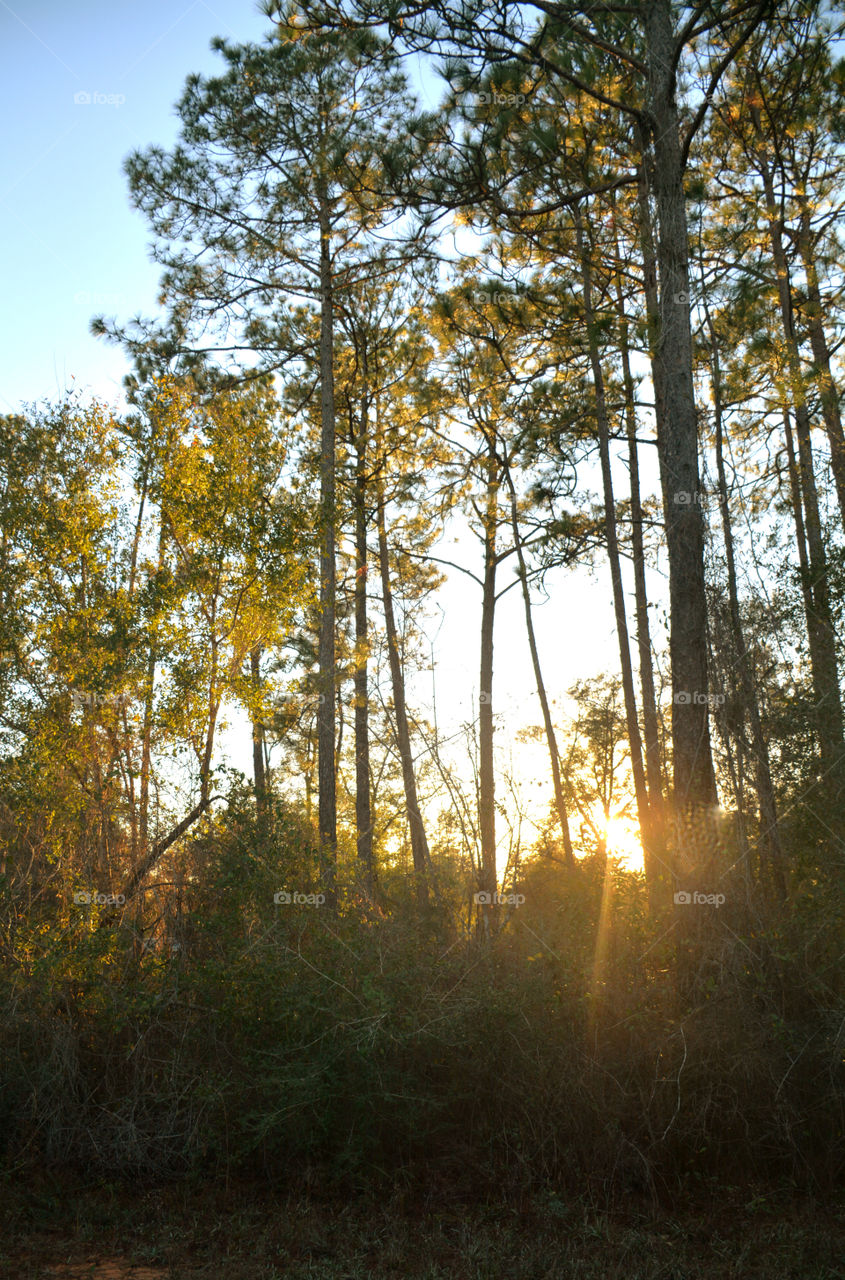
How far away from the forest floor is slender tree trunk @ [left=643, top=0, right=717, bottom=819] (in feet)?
9.11

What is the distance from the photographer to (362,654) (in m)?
15.8

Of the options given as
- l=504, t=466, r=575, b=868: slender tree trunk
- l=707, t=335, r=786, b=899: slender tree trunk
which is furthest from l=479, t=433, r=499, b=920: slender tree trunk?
l=707, t=335, r=786, b=899: slender tree trunk

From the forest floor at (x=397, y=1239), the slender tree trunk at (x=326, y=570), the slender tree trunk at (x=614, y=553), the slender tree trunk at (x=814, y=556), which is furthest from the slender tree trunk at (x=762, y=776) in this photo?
the slender tree trunk at (x=326, y=570)

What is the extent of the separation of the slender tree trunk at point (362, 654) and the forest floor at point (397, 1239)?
6789mm

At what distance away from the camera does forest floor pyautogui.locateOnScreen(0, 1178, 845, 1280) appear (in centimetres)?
537

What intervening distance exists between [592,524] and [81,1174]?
9814 millimetres

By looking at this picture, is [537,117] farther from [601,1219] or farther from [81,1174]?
[81,1174]

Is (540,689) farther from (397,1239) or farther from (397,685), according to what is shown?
(397,1239)

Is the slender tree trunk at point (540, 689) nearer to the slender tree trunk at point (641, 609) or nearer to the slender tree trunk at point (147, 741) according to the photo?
the slender tree trunk at point (641, 609)

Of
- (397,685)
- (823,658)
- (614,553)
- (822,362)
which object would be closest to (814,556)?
(823,658)

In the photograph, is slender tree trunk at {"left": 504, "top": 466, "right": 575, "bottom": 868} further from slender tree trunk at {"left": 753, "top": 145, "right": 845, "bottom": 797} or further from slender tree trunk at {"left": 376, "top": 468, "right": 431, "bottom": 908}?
slender tree trunk at {"left": 753, "top": 145, "right": 845, "bottom": 797}

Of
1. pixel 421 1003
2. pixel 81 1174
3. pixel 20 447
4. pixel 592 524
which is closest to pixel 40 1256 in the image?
pixel 81 1174

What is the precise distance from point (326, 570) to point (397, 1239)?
8.69 metres

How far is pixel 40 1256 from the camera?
5906mm
